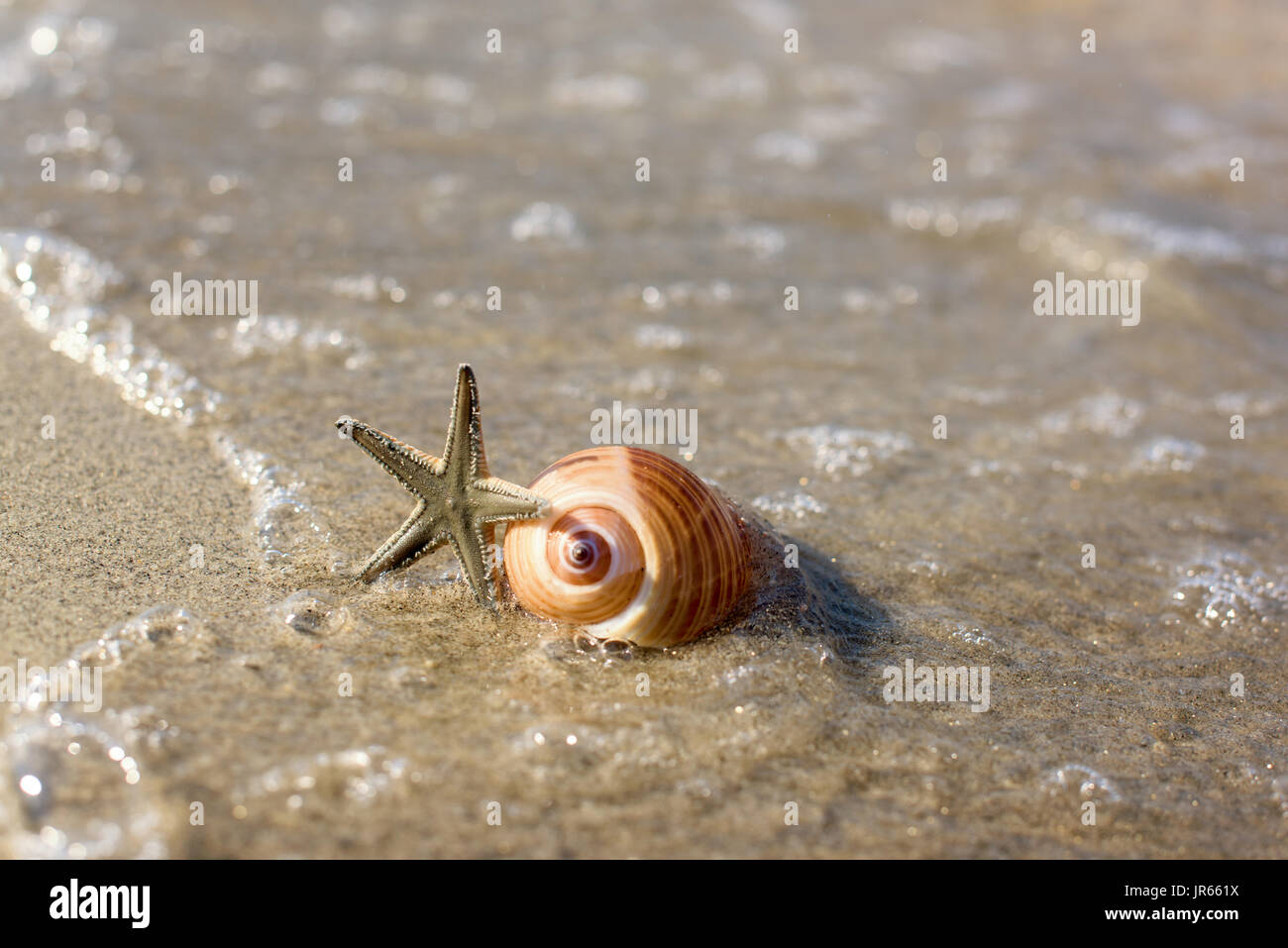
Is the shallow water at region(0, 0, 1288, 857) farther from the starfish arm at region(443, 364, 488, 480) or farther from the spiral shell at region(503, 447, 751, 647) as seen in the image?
the starfish arm at region(443, 364, 488, 480)

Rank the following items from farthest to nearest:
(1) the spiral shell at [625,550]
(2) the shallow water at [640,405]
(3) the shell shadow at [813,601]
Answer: (3) the shell shadow at [813,601] → (1) the spiral shell at [625,550] → (2) the shallow water at [640,405]

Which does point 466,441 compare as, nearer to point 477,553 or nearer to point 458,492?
point 458,492

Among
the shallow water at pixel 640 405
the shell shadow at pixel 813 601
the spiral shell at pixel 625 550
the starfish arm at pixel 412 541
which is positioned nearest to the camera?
the shallow water at pixel 640 405

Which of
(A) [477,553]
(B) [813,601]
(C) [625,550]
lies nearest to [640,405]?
(B) [813,601]

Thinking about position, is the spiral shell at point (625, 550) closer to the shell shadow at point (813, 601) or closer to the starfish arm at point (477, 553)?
the starfish arm at point (477, 553)

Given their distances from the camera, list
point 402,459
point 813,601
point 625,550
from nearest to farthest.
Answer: point 625,550 < point 402,459 < point 813,601

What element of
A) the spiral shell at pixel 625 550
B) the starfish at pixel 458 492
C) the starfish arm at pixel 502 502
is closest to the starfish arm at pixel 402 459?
the starfish at pixel 458 492

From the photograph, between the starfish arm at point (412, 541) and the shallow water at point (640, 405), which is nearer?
the shallow water at point (640, 405)

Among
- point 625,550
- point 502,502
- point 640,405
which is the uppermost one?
point 640,405
